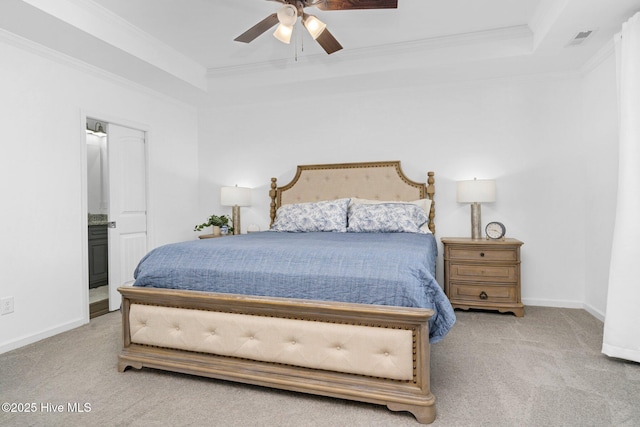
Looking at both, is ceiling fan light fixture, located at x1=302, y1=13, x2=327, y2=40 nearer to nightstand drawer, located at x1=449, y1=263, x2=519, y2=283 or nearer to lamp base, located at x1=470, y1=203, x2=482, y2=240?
lamp base, located at x1=470, y1=203, x2=482, y2=240

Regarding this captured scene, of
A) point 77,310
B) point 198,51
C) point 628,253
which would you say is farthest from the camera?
point 198,51

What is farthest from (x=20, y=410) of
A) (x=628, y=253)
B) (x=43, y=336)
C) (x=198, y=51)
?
(x=628, y=253)

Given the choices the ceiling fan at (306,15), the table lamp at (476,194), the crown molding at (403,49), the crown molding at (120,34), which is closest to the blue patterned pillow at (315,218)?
the table lamp at (476,194)

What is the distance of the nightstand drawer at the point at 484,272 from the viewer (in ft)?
11.1

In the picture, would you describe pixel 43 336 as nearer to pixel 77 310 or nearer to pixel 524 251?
pixel 77 310

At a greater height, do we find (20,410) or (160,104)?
(160,104)

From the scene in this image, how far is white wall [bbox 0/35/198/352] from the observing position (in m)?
2.74

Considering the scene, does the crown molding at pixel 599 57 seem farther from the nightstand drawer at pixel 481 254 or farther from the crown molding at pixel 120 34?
the crown molding at pixel 120 34

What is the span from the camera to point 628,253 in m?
2.31

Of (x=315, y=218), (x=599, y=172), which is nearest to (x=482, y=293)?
(x=599, y=172)

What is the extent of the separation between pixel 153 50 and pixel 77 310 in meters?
2.51

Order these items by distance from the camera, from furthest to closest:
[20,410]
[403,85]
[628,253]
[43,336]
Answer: [403,85] < [43,336] < [628,253] < [20,410]

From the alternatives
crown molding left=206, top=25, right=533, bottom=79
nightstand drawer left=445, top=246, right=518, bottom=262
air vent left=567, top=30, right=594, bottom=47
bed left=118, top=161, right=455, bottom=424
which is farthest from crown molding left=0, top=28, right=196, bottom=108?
air vent left=567, top=30, right=594, bottom=47

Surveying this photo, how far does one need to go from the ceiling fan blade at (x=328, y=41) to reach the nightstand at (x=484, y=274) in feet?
6.85
